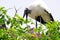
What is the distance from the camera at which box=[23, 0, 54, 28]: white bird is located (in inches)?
381

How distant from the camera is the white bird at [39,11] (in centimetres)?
967

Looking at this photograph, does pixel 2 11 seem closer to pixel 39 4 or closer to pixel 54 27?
pixel 54 27

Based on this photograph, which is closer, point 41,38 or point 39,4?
point 41,38

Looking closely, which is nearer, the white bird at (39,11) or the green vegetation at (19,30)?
the green vegetation at (19,30)

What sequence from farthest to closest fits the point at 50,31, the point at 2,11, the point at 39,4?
the point at 39,4
the point at 50,31
the point at 2,11

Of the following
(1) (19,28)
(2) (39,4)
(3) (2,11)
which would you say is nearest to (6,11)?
(3) (2,11)

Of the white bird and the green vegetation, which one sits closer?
the green vegetation

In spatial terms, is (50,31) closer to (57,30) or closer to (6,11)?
(57,30)

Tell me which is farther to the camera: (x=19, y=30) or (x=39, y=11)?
(x=39, y=11)

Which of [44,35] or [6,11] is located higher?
[6,11]

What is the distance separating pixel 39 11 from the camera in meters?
10.1

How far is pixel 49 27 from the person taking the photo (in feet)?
10.4

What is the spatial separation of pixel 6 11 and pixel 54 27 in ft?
1.90

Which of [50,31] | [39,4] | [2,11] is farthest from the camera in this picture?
[39,4]
